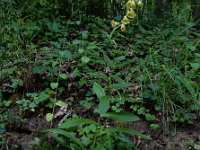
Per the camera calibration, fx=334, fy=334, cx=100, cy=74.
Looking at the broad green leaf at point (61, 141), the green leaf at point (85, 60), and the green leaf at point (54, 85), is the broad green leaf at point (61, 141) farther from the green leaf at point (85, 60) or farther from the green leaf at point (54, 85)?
the green leaf at point (85, 60)

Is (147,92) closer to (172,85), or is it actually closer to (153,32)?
(172,85)

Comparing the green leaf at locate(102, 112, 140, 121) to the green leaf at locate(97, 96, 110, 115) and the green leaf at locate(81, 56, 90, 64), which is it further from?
the green leaf at locate(81, 56, 90, 64)

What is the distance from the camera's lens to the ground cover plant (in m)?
2.15

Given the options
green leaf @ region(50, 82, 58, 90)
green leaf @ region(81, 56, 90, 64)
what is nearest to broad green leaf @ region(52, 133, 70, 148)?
green leaf @ region(50, 82, 58, 90)

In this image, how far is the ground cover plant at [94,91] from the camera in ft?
7.05

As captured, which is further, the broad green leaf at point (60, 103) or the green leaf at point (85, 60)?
the green leaf at point (85, 60)

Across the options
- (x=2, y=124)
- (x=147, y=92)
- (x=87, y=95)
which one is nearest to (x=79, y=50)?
(x=87, y=95)

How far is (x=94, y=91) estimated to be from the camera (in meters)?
2.26

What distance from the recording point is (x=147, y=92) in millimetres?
2602

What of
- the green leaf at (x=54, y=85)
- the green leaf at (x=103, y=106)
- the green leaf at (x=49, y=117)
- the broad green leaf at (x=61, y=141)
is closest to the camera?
the green leaf at (x=103, y=106)

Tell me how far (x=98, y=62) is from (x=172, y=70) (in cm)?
70

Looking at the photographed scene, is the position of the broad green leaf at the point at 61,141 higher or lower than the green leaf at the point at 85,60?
lower

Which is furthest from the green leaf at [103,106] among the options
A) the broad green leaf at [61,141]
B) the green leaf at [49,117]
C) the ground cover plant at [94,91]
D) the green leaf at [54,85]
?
the green leaf at [54,85]

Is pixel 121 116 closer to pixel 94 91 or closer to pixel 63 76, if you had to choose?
pixel 94 91
